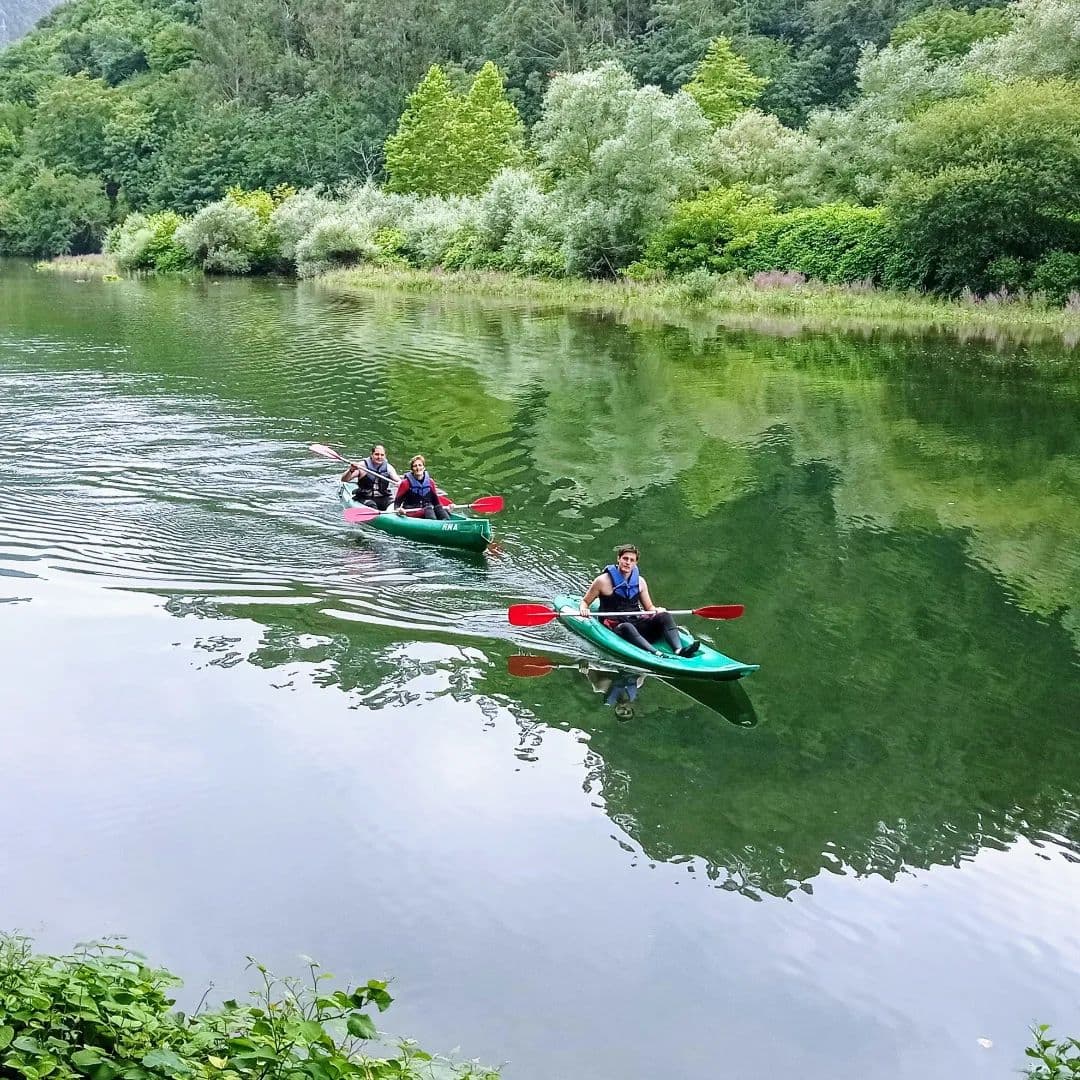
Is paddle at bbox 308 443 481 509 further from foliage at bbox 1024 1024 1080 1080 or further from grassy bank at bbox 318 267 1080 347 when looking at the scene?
grassy bank at bbox 318 267 1080 347

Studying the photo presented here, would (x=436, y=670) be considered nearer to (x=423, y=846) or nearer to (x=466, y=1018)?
(x=423, y=846)

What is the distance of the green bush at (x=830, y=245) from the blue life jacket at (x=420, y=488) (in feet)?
96.8

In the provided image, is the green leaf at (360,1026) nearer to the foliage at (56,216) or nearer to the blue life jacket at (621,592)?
the blue life jacket at (621,592)

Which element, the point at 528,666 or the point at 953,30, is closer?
the point at 528,666

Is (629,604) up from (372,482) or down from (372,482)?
down

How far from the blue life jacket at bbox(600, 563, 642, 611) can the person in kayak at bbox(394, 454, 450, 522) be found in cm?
375

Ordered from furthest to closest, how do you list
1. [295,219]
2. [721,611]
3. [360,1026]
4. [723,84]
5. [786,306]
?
[723,84] → [295,219] → [786,306] → [721,611] → [360,1026]

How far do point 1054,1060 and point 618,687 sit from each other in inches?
220

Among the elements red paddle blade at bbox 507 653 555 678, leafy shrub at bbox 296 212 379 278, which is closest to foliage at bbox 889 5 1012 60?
leafy shrub at bbox 296 212 379 278

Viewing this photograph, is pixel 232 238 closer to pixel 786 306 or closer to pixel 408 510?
pixel 786 306

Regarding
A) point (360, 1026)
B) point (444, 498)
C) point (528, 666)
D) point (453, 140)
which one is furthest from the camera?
point (453, 140)

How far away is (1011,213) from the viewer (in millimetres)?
36062

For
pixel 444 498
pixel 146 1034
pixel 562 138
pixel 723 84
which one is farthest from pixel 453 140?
pixel 146 1034

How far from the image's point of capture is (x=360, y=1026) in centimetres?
432
